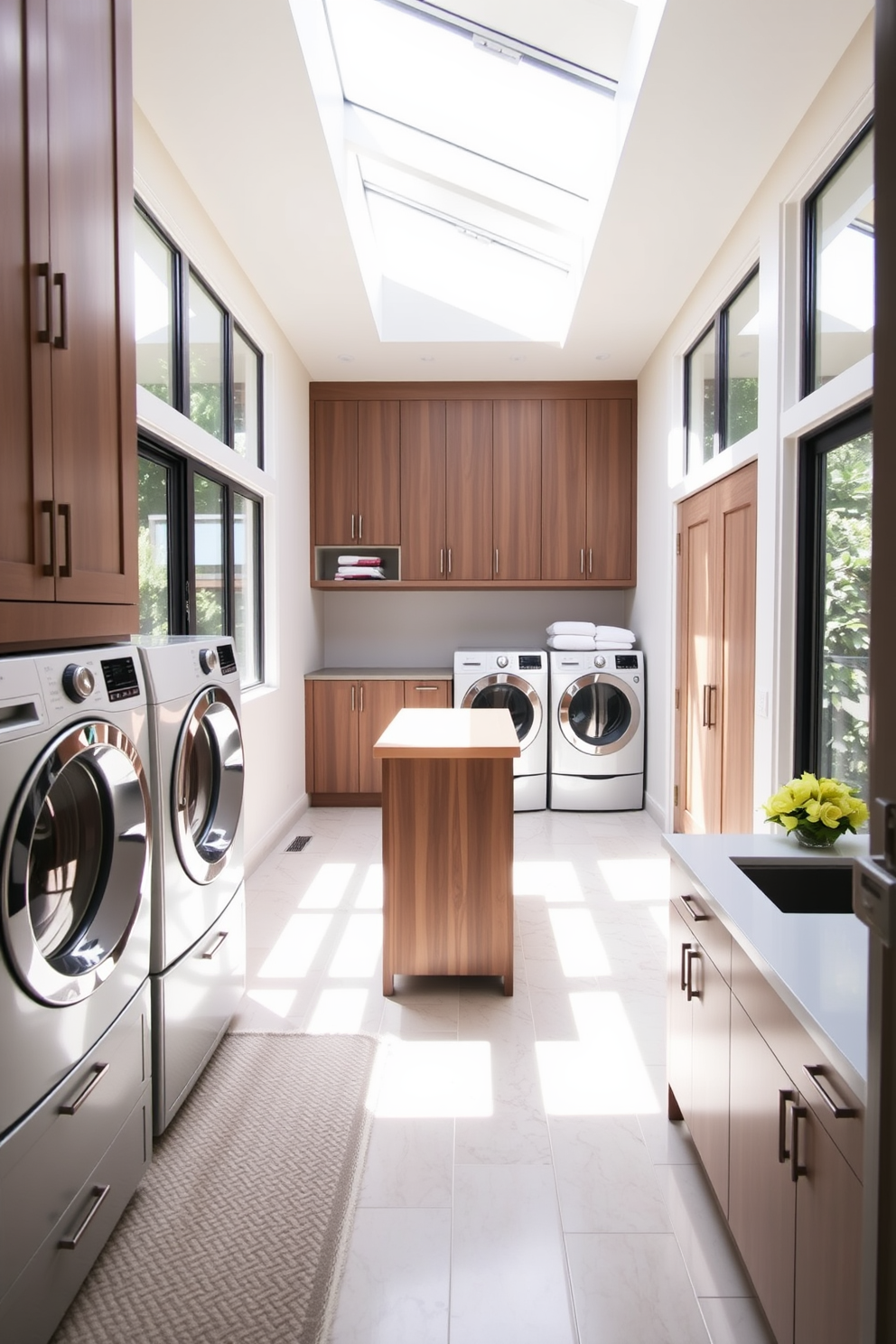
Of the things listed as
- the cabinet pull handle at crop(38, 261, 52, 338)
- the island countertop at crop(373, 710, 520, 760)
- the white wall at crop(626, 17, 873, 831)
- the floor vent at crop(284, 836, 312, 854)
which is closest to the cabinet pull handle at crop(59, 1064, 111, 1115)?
the island countertop at crop(373, 710, 520, 760)

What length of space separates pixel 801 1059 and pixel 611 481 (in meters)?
4.51

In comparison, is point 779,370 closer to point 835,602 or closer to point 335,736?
point 835,602

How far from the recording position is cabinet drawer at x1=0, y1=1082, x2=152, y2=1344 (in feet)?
3.72

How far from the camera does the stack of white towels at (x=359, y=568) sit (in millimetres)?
5121

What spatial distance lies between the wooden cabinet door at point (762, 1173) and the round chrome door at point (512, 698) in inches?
138

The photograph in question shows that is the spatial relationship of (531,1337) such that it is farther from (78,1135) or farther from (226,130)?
(226,130)

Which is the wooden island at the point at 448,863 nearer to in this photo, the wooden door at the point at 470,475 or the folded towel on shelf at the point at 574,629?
the folded towel on shelf at the point at 574,629

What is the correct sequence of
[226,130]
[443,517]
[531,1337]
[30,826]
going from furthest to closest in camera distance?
[443,517] → [226,130] → [531,1337] → [30,826]

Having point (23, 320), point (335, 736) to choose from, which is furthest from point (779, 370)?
point (335, 736)

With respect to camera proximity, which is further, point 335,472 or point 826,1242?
point 335,472

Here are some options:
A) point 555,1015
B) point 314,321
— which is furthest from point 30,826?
point 314,321

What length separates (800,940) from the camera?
120 centimetres

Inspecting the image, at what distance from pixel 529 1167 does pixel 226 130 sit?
3.17 metres

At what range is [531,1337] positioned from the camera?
1253mm
